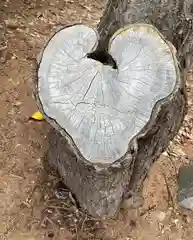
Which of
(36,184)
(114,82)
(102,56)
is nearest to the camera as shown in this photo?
(114,82)

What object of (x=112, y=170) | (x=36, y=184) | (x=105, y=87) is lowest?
(x=36, y=184)

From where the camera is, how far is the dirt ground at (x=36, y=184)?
3.09 metres

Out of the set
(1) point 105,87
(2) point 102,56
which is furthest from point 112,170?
(2) point 102,56

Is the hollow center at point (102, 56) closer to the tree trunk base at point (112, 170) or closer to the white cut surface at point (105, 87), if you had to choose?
the white cut surface at point (105, 87)

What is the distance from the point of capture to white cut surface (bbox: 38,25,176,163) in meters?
2.52

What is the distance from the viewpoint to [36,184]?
10.6 ft

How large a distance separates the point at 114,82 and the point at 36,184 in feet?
3.07

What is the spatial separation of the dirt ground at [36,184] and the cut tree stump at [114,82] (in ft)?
1.68

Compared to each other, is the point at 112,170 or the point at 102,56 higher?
the point at 102,56

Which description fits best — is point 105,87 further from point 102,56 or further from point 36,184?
point 36,184

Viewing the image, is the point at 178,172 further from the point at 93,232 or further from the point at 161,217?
the point at 93,232

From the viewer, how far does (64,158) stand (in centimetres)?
296

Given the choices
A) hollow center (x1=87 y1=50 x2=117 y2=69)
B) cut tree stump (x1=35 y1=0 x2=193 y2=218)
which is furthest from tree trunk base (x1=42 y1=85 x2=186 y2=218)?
hollow center (x1=87 y1=50 x2=117 y2=69)

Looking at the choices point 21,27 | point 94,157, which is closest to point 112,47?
point 94,157
